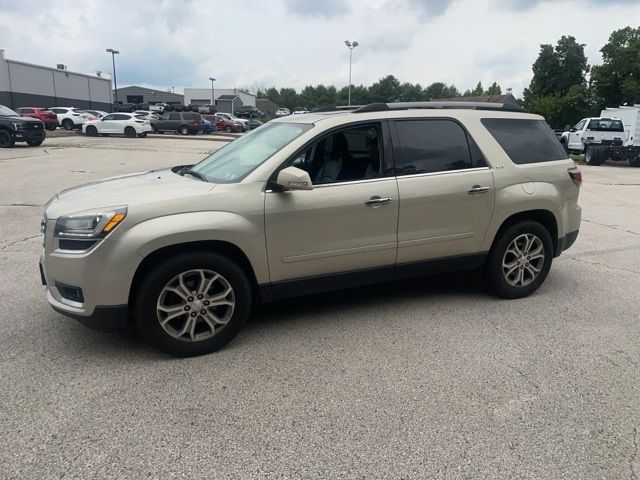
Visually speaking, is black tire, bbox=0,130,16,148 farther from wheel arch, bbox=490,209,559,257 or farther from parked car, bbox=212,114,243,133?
parked car, bbox=212,114,243,133

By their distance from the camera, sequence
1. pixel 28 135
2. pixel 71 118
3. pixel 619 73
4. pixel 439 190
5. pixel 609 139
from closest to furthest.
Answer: pixel 439 190 → pixel 28 135 → pixel 609 139 → pixel 71 118 → pixel 619 73

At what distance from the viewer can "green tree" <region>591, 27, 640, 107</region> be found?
46.8 m

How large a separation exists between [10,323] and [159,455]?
2.39 meters

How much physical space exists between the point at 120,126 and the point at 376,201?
107 ft

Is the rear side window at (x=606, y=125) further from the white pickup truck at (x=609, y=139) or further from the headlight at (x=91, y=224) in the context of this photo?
the headlight at (x=91, y=224)

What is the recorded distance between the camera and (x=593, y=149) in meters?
22.2

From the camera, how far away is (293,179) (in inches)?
139

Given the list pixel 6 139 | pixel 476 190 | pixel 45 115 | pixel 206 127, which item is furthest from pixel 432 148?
pixel 45 115

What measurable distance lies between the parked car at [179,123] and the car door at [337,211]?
35.7 metres

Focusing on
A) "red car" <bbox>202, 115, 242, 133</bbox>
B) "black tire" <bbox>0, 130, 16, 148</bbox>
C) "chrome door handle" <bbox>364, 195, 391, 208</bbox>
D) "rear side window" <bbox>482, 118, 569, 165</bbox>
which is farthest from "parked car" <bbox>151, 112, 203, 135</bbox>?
"chrome door handle" <bbox>364, 195, 391, 208</bbox>

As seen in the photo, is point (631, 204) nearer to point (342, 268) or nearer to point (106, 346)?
point (342, 268)

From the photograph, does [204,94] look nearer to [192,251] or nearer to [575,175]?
[575,175]

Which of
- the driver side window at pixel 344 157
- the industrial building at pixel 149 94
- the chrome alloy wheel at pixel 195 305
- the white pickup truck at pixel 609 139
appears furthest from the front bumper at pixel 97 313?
the industrial building at pixel 149 94

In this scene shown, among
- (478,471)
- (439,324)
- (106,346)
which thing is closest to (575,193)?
(439,324)
